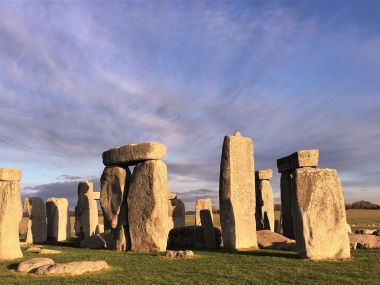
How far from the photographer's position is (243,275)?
9266 mm

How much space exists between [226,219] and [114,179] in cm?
469

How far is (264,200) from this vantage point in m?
21.0

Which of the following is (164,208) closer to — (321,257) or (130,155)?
(130,155)

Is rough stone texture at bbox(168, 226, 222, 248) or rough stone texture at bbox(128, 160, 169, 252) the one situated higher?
rough stone texture at bbox(128, 160, 169, 252)

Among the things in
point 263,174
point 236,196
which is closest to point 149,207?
point 236,196

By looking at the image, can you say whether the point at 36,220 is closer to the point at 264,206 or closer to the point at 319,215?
the point at 264,206

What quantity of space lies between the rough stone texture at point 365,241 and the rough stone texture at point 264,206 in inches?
263

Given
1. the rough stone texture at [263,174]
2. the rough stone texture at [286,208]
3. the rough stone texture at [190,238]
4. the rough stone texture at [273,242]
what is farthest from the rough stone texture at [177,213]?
the rough stone texture at [273,242]

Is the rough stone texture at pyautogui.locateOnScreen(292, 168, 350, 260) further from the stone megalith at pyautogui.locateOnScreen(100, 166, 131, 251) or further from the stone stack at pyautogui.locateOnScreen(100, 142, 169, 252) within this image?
the stone megalith at pyautogui.locateOnScreen(100, 166, 131, 251)

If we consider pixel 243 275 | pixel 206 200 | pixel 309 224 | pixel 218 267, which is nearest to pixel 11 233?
pixel 218 267

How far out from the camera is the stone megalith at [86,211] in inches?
849

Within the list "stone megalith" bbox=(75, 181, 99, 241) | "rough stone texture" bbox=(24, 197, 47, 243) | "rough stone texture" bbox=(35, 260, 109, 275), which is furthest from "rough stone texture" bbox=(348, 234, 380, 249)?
"rough stone texture" bbox=(24, 197, 47, 243)

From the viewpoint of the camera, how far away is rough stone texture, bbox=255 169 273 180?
2106 centimetres

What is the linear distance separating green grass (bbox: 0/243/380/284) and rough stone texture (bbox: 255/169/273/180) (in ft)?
28.7
